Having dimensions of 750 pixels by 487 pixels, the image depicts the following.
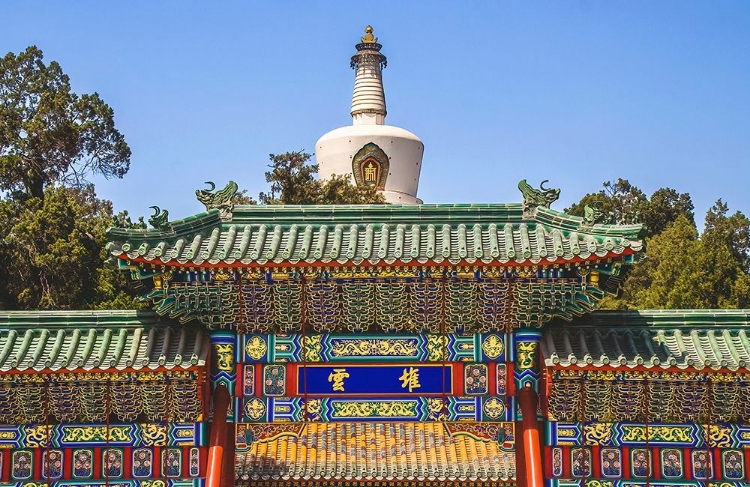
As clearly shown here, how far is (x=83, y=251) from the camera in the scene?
1093 inches

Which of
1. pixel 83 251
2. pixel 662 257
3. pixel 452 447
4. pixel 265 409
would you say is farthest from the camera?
pixel 662 257

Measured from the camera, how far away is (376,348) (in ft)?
45.4

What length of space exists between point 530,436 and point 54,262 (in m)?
17.4

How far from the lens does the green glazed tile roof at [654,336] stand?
13359 millimetres

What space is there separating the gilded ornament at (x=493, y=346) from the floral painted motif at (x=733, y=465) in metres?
2.98

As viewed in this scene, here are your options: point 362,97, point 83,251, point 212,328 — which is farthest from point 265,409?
point 362,97

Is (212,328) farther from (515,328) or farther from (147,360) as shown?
(515,328)

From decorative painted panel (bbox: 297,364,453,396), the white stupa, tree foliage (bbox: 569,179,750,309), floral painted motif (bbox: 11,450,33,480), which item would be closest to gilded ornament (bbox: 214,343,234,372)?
decorative painted panel (bbox: 297,364,453,396)

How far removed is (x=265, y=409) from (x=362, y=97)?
23300mm

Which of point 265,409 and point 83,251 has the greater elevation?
point 83,251

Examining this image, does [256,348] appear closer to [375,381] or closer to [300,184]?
[375,381]

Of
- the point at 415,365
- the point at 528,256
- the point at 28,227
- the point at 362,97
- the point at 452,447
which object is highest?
the point at 362,97

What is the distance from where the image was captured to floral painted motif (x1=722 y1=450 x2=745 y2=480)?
44.4ft

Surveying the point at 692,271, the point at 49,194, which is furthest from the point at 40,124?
the point at 692,271
